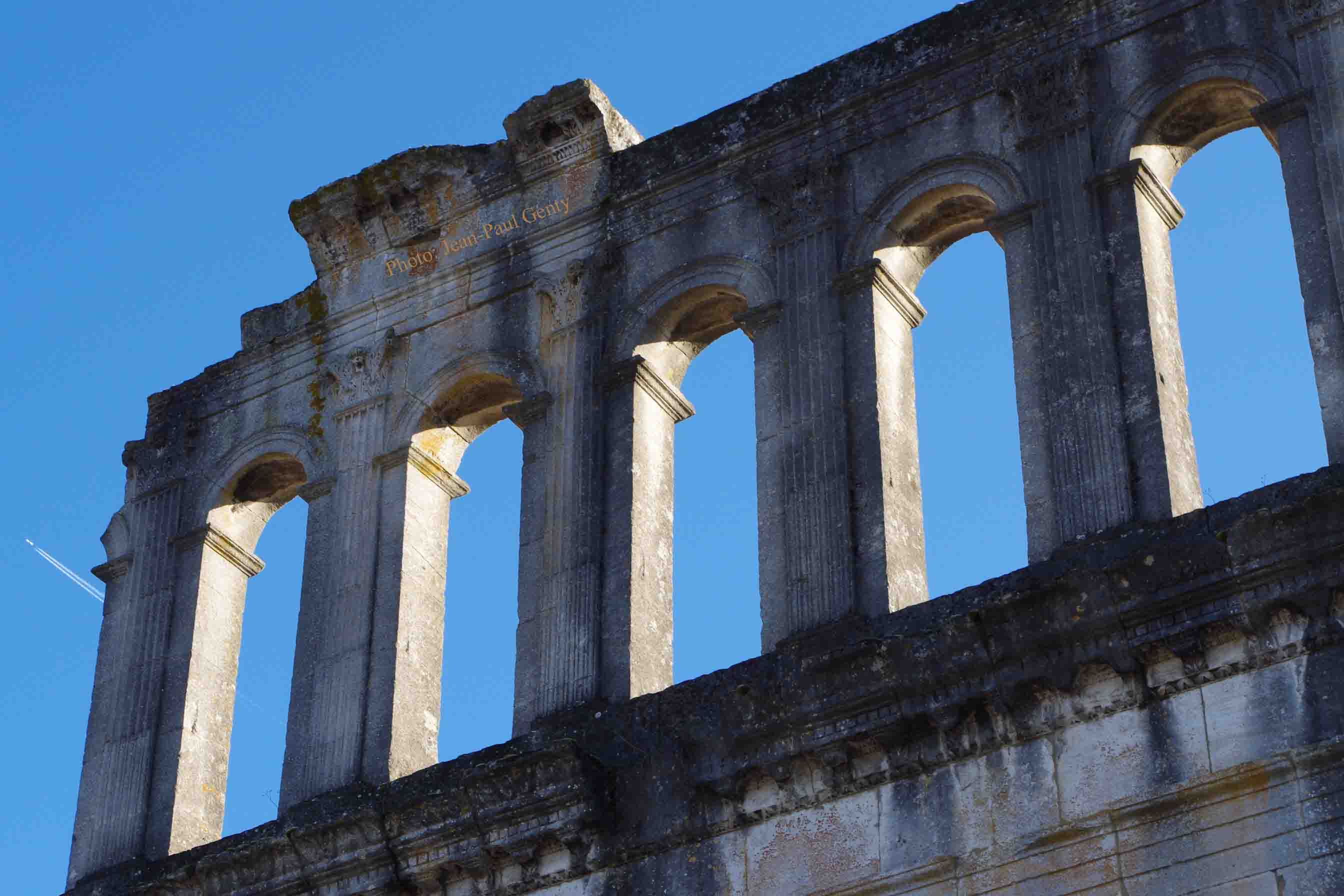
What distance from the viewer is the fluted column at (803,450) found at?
18.8 metres

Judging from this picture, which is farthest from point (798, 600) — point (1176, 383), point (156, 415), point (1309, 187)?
point (156, 415)

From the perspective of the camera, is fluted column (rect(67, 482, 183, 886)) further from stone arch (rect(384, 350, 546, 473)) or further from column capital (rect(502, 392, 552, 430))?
column capital (rect(502, 392, 552, 430))

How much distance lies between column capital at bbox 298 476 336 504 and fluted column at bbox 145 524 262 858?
975 mm

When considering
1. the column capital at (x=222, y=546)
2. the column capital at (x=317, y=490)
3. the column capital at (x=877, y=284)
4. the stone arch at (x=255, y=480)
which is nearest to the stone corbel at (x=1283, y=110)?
the column capital at (x=877, y=284)

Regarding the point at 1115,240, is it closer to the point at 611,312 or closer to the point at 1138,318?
the point at 1138,318

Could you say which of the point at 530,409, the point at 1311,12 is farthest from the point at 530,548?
the point at 1311,12

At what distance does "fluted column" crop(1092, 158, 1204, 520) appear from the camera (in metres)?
17.9

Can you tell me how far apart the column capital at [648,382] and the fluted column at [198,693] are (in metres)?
3.82

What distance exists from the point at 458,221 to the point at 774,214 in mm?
3074

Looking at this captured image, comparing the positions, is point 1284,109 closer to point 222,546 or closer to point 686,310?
point 686,310

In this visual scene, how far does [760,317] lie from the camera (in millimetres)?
20234

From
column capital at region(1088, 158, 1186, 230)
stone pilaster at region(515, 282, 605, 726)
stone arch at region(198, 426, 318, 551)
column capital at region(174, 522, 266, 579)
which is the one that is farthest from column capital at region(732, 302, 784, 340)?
column capital at region(174, 522, 266, 579)

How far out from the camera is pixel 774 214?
67.7 ft

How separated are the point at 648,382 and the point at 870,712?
4.10 m
